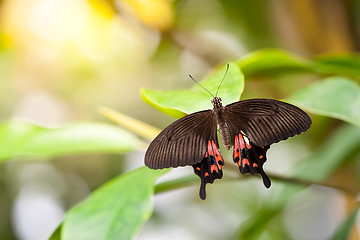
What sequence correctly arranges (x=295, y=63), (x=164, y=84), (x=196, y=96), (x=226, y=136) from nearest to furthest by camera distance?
(x=196, y=96)
(x=226, y=136)
(x=295, y=63)
(x=164, y=84)

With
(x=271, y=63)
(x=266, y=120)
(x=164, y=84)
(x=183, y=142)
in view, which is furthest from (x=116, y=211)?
(x=164, y=84)

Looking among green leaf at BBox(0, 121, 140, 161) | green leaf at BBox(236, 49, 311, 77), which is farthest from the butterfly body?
green leaf at BBox(0, 121, 140, 161)

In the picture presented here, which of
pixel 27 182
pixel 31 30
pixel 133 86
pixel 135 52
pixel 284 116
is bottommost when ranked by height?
pixel 27 182

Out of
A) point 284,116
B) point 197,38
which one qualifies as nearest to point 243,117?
point 284,116

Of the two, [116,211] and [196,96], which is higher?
[196,96]

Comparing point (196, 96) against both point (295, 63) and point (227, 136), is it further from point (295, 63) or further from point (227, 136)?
point (295, 63)

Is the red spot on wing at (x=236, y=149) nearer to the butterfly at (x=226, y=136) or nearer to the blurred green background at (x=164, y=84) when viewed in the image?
the butterfly at (x=226, y=136)

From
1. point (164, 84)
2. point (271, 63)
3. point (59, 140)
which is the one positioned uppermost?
point (271, 63)

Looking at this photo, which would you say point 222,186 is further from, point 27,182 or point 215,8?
point 27,182

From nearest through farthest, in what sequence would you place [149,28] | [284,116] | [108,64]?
[284,116]
[149,28]
[108,64]
